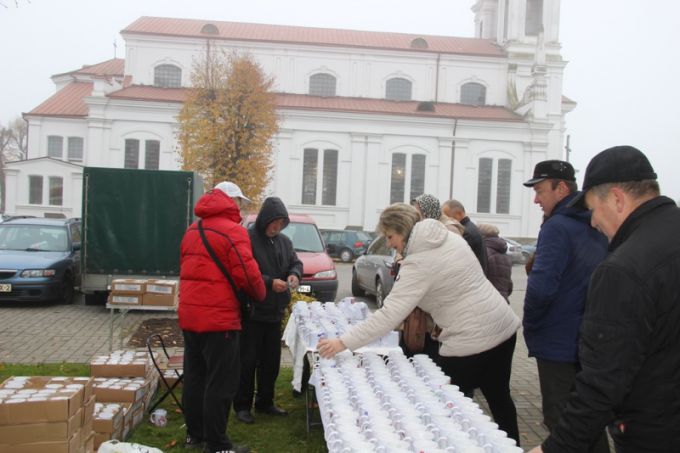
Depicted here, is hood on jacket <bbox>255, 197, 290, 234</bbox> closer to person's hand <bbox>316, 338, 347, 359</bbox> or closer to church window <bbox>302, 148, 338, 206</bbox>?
person's hand <bbox>316, 338, 347, 359</bbox>

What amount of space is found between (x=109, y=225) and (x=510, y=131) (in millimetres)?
33852

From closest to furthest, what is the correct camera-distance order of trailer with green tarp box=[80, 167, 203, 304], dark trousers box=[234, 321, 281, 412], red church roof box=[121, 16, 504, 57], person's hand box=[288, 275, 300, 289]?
dark trousers box=[234, 321, 281, 412] < person's hand box=[288, 275, 300, 289] < trailer with green tarp box=[80, 167, 203, 304] < red church roof box=[121, 16, 504, 57]

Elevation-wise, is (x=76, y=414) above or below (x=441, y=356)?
below

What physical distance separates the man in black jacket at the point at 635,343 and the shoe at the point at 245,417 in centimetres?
385

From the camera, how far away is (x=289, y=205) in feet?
133

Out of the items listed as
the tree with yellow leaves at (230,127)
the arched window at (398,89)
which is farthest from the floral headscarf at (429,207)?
the arched window at (398,89)

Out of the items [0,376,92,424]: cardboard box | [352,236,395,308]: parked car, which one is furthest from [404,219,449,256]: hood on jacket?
[352,236,395,308]: parked car

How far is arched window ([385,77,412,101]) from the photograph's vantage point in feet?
147

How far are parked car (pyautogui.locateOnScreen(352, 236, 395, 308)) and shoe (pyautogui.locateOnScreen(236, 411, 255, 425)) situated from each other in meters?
7.33

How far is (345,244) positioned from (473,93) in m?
20.5

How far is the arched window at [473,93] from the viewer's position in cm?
4531

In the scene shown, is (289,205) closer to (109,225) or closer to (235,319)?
(109,225)

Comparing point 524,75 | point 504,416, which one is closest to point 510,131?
point 524,75

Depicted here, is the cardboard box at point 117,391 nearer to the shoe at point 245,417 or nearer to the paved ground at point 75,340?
the shoe at point 245,417
